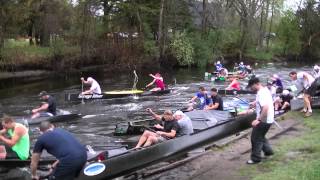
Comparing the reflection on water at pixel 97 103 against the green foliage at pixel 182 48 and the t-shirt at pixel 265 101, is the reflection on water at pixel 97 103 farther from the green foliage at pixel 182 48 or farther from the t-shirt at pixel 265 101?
the green foliage at pixel 182 48

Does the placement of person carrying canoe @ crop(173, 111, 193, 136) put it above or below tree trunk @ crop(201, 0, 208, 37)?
below

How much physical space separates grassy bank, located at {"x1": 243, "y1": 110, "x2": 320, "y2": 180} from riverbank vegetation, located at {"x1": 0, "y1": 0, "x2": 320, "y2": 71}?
3469 centimetres

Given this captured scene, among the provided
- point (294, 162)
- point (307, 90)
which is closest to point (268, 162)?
point (294, 162)

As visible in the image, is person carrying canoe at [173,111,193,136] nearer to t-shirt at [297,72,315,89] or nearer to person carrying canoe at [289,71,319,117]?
person carrying canoe at [289,71,319,117]

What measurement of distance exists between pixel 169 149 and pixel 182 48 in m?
43.6

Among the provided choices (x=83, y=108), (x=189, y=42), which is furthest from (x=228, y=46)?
(x=83, y=108)

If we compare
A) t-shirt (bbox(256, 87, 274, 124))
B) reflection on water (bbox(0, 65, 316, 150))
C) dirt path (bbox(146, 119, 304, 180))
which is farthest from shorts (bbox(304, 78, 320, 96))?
t-shirt (bbox(256, 87, 274, 124))

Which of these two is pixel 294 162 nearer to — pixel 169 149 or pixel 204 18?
pixel 169 149

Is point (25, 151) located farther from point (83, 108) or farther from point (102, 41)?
point (102, 41)

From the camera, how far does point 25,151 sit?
12.1 m

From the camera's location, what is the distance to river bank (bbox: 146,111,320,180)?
33.5ft

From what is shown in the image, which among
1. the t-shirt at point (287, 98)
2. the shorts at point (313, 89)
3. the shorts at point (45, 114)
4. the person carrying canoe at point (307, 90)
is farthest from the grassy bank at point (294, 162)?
the shorts at point (45, 114)

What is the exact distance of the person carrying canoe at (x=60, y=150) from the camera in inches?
345

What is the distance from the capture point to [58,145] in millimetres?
8781
